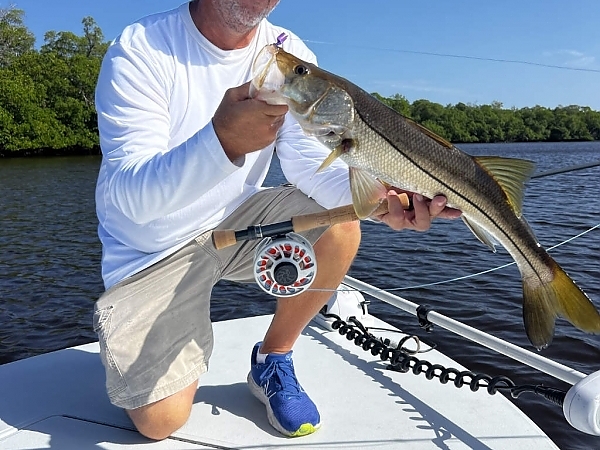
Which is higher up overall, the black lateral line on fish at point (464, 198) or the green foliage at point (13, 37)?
the green foliage at point (13, 37)

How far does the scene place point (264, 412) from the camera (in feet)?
9.24

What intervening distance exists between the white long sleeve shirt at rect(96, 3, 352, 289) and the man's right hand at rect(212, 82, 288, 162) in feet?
0.13

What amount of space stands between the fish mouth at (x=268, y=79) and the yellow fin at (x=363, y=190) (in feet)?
1.77

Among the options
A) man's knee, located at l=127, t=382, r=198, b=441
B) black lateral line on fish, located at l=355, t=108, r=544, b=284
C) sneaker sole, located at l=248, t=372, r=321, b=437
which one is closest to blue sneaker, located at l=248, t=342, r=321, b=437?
sneaker sole, located at l=248, t=372, r=321, b=437

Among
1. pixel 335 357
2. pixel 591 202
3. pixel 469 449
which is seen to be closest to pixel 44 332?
pixel 335 357

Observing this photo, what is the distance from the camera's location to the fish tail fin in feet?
6.63

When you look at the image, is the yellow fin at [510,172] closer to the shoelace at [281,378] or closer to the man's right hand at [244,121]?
the man's right hand at [244,121]

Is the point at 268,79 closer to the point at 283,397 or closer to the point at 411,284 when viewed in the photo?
the point at 283,397

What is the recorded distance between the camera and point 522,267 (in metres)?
2.23

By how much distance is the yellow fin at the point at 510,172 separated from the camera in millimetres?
2297

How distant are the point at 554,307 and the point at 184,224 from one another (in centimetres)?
168

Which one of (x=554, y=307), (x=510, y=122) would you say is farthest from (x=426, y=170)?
(x=510, y=122)

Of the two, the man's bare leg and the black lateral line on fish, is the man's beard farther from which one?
the man's bare leg

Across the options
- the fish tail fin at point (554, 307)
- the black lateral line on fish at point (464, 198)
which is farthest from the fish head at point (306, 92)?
the fish tail fin at point (554, 307)
